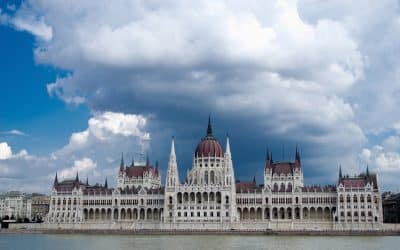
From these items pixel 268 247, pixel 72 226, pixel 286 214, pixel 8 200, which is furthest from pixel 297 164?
pixel 8 200

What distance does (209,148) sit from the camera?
488 ft

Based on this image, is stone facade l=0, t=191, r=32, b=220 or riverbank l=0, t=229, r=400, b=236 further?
stone facade l=0, t=191, r=32, b=220

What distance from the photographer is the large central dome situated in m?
148

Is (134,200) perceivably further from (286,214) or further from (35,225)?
(286,214)

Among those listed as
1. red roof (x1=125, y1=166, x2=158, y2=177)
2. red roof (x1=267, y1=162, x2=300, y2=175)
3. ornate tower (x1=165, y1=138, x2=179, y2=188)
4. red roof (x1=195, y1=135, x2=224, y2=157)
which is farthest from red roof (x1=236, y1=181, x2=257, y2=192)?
red roof (x1=125, y1=166, x2=158, y2=177)

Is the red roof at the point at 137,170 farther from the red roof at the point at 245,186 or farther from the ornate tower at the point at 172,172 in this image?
the red roof at the point at 245,186

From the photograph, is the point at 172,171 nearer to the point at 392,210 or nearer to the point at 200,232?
the point at 200,232

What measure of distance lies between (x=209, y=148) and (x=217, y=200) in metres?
17.3

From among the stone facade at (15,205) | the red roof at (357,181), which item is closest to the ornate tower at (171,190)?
the red roof at (357,181)

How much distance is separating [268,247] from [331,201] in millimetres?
64801

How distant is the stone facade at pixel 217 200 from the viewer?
12925cm

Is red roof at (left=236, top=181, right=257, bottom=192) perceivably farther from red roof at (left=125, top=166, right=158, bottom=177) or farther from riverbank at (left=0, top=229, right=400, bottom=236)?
riverbank at (left=0, top=229, right=400, bottom=236)

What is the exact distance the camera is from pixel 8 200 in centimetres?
19162

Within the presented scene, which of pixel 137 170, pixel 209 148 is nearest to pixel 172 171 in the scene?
pixel 209 148
